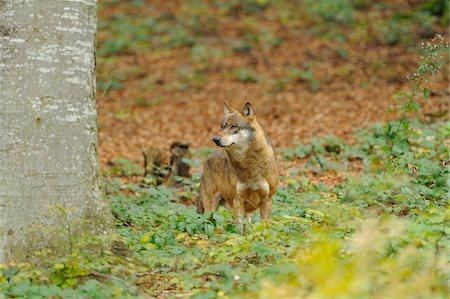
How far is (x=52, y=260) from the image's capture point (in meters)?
5.94

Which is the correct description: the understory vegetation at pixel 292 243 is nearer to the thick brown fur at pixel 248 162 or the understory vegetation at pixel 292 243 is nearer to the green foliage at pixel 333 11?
the thick brown fur at pixel 248 162

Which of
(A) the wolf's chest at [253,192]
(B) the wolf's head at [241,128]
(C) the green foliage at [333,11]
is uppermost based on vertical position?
(C) the green foliage at [333,11]

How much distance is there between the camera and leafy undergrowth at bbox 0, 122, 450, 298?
16.2 feet

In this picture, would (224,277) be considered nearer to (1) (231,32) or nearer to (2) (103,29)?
(1) (231,32)

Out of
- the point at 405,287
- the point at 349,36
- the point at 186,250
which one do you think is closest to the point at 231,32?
the point at 349,36

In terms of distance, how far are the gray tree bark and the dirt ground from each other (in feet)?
29.2

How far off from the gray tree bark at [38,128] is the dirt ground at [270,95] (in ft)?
29.2

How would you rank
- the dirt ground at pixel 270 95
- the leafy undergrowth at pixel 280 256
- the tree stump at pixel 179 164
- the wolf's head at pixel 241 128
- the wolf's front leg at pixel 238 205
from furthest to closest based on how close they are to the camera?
1. the dirt ground at pixel 270 95
2. the tree stump at pixel 179 164
3. the wolf's front leg at pixel 238 205
4. the wolf's head at pixel 241 128
5. the leafy undergrowth at pixel 280 256

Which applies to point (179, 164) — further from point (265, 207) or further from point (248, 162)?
point (265, 207)

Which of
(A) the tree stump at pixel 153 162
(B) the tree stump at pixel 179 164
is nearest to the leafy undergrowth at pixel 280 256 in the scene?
(B) the tree stump at pixel 179 164

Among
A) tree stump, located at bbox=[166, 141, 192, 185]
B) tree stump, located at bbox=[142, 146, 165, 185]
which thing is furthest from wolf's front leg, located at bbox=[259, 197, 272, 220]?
tree stump, located at bbox=[142, 146, 165, 185]

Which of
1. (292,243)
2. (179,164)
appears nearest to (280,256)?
(292,243)

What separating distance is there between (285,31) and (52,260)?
20.6 m

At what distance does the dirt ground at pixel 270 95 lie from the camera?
54.5 feet
